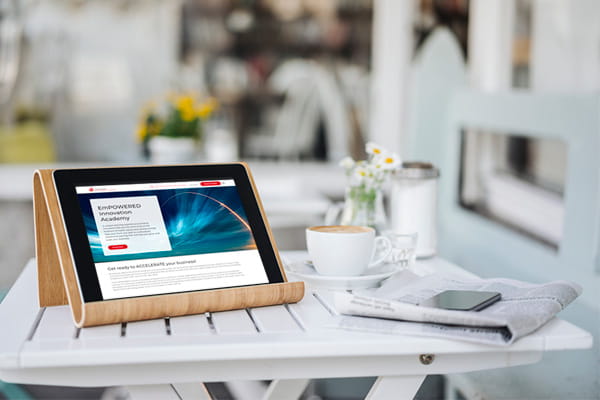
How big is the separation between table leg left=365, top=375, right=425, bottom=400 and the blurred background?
25 cm

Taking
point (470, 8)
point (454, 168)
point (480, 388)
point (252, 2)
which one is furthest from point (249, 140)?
point (480, 388)

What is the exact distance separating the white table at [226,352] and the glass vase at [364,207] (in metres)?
0.48

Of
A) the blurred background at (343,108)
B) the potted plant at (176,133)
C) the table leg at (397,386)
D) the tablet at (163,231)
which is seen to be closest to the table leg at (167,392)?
the tablet at (163,231)

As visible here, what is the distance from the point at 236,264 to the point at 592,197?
0.91m

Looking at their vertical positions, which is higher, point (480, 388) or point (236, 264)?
point (236, 264)

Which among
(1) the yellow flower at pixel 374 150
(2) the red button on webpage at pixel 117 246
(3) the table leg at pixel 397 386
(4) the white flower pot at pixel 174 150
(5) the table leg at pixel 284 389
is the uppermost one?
(1) the yellow flower at pixel 374 150

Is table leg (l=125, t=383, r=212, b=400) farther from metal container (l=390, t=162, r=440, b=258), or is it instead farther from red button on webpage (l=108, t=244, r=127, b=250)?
metal container (l=390, t=162, r=440, b=258)

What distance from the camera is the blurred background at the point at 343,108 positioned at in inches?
78.4

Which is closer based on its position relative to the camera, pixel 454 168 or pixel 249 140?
pixel 454 168

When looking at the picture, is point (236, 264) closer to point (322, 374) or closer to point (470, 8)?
point (322, 374)

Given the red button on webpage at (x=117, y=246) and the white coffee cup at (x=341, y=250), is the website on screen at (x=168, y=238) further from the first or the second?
the white coffee cup at (x=341, y=250)

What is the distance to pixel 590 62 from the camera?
2.54 m

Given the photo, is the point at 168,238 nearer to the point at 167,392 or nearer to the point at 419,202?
the point at 167,392

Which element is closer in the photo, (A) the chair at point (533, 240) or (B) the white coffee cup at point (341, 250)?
(B) the white coffee cup at point (341, 250)
